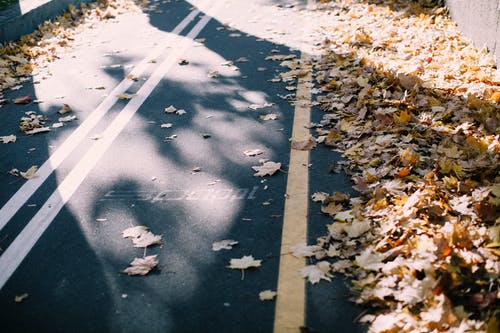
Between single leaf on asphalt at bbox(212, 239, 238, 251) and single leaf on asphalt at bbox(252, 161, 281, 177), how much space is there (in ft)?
3.44

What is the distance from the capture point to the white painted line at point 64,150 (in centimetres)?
455

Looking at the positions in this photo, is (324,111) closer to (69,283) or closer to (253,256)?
(253,256)

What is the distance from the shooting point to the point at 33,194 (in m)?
4.73

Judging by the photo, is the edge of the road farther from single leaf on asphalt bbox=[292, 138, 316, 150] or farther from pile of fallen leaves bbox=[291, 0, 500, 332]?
single leaf on asphalt bbox=[292, 138, 316, 150]

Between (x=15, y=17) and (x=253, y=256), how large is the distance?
795 centimetres

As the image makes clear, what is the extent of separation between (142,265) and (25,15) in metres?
7.89

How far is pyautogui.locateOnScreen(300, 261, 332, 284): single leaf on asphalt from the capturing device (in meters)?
3.44

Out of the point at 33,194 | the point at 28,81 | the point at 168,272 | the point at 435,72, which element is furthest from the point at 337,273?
the point at 28,81

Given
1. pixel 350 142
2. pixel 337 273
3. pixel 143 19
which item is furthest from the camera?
pixel 143 19

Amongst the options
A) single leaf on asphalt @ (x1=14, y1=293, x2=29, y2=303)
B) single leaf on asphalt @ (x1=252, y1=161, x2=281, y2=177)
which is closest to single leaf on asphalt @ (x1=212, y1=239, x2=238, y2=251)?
single leaf on asphalt @ (x1=252, y1=161, x2=281, y2=177)

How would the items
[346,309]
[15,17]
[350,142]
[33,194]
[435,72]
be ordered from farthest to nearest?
1. [15,17]
2. [435,72]
3. [350,142]
4. [33,194]
5. [346,309]

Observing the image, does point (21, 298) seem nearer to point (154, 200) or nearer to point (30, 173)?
point (154, 200)

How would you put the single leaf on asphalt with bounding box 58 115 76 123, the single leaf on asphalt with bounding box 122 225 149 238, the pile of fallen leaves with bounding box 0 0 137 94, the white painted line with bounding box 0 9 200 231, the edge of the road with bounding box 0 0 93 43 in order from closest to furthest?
the single leaf on asphalt with bounding box 122 225 149 238 → the white painted line with bounding box 0 9 200 231 → the single leaf on asphalt with bounding box 58 115 76 123 → the pile of fallen leaves with bounding box 0 0 137 94 → the edge of the road with bounding box 0 0 93 43

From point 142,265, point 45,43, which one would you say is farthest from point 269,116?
point 45,43
